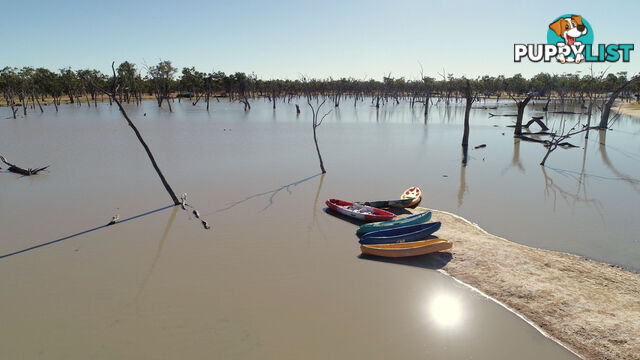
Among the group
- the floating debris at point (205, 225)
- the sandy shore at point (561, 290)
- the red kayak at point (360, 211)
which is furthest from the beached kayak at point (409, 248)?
the floating debris at point (205, 225)

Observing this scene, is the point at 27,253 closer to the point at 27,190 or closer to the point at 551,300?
the point at 27,190

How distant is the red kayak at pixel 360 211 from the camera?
1174cm

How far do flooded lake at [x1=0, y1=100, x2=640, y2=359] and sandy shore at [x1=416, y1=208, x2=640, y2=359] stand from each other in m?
0.47

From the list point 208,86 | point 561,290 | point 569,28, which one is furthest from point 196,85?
point 561,290

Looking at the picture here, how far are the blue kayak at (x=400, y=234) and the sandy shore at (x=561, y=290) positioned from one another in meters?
0.86

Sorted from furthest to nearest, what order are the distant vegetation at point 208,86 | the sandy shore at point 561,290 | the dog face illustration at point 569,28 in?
the distant vegetation at point 208,86
the dog face illustration at point 569,28
the sandy shore at point 561,290

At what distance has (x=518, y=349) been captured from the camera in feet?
21.1

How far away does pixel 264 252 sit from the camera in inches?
395

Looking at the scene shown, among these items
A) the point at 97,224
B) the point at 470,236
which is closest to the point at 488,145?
the point at 470,236

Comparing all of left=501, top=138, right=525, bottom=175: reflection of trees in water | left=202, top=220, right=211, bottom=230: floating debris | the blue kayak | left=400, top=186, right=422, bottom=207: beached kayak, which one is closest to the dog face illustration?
left=501, top=138, right=525, bottom=175: reflection of trees in water

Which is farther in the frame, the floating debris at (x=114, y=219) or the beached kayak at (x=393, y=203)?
the beached kayak at (x=393, y=203)

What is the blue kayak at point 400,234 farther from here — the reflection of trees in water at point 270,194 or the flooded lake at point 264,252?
the reflection of trees in water at point 270,194

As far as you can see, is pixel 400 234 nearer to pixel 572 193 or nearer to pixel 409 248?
pixel 409 248

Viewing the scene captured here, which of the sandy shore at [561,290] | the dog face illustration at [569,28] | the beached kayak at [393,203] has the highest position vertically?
the dog face illustration at [569,28]
